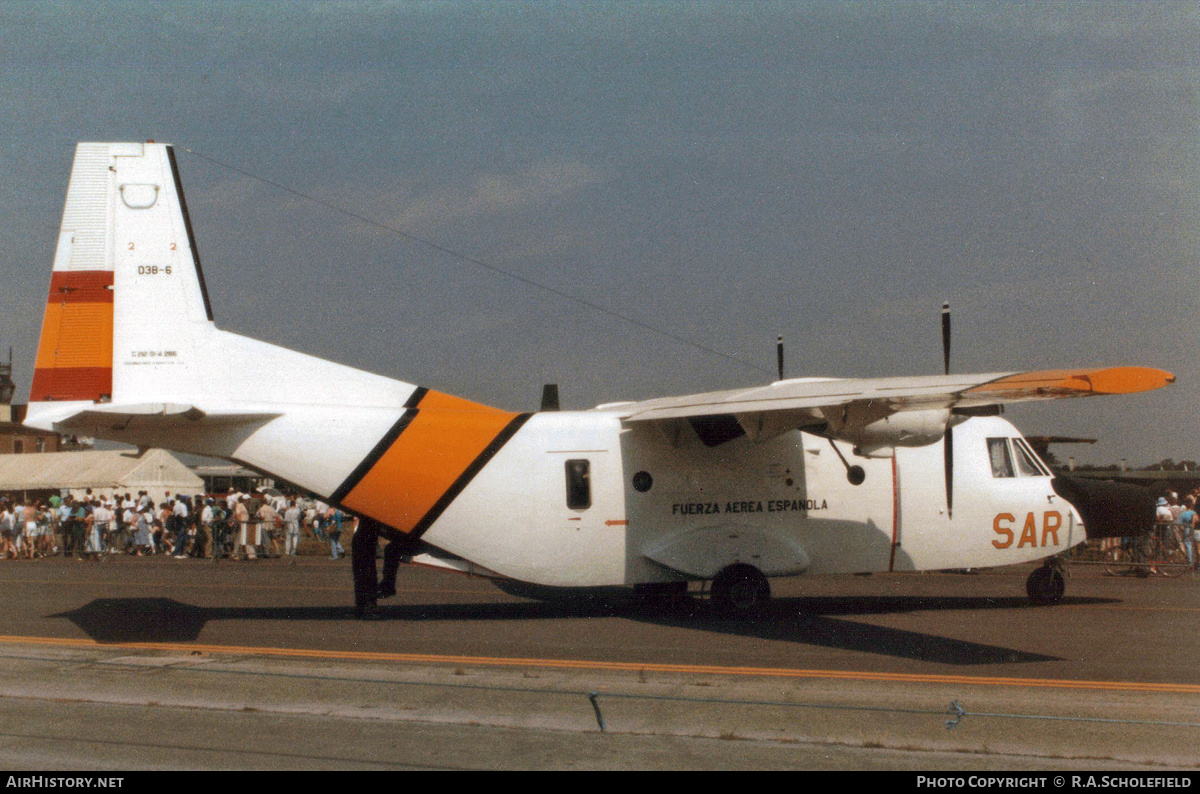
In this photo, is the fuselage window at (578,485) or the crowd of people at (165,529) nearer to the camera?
the fuselage window at (578,485)

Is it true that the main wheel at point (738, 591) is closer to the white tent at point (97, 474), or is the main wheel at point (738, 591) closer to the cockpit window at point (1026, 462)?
the cockpit window at point (1026, 462)

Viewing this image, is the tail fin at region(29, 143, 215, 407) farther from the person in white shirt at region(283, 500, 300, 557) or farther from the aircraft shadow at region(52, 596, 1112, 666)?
the person in white shirt at region(283, 500, 300, 557)

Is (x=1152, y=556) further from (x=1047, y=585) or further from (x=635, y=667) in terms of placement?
(x=635, y=667)

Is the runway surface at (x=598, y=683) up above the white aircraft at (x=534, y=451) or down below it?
below

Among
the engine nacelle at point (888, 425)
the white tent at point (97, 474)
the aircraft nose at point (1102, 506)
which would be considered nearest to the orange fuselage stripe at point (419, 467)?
the engine nacelle at point (888, 425)

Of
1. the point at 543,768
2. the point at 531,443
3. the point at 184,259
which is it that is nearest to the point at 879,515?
the point at 531,443

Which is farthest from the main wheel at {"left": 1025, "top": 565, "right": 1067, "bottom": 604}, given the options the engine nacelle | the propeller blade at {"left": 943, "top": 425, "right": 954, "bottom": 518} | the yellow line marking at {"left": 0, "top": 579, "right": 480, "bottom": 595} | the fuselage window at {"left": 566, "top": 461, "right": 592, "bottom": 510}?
the yellow line marking at {"left": 0, "top": 579, "right": 480, "bottom": 595}

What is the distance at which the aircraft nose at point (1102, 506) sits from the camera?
540 inches

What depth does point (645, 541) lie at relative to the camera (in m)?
12.8

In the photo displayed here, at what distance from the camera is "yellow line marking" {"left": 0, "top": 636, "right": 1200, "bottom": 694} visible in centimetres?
858

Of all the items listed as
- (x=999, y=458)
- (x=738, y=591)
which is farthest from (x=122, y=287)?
(x=999, y=458)

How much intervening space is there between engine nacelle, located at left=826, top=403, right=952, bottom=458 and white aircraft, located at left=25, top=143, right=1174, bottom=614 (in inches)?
1.0

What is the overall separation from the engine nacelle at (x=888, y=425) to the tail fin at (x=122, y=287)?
7.81 m

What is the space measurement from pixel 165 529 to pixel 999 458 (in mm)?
24241
